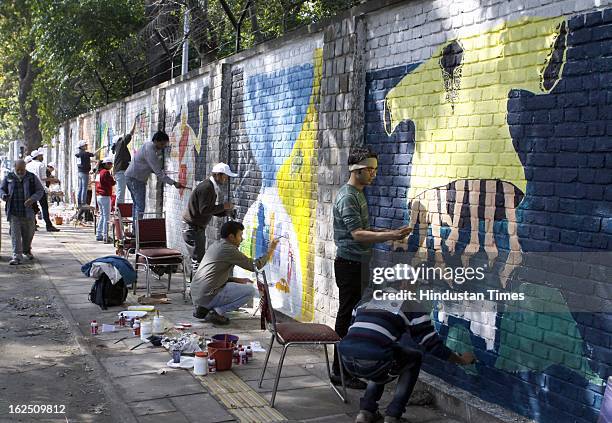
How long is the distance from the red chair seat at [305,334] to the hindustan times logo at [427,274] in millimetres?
559

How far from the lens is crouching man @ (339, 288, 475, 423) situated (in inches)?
184

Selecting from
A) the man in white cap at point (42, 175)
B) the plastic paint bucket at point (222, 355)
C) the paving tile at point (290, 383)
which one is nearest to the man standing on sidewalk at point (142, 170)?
the man in white cap at point (42, 175)

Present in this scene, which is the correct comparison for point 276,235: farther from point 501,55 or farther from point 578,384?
point 578,384

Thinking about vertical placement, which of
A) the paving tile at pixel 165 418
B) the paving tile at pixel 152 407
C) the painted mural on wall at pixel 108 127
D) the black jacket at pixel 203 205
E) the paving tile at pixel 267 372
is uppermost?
the painted mural on wall at pixel 108 127

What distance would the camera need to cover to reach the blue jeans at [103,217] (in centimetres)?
1502

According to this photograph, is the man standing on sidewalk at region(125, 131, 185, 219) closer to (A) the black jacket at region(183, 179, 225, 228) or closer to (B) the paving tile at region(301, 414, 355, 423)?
(A) the black jacket at region(183, 179, 225, 228)

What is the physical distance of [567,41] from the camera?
14.6ft

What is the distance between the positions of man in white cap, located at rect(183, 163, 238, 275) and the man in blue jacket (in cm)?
413

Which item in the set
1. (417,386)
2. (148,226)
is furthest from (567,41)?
(148,226)

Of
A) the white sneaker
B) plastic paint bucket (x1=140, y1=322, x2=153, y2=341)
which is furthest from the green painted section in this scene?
plastic paint bucket (x1=140, y1=322, x2=153, y2=341)

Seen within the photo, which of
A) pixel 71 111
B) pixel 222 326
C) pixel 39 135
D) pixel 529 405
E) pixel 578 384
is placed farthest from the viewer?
pixel 39 135

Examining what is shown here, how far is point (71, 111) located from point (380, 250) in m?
25.8

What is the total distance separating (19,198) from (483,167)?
30.9 ft

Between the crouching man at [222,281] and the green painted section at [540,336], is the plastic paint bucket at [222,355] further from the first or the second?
the green painted section at [540,336]
